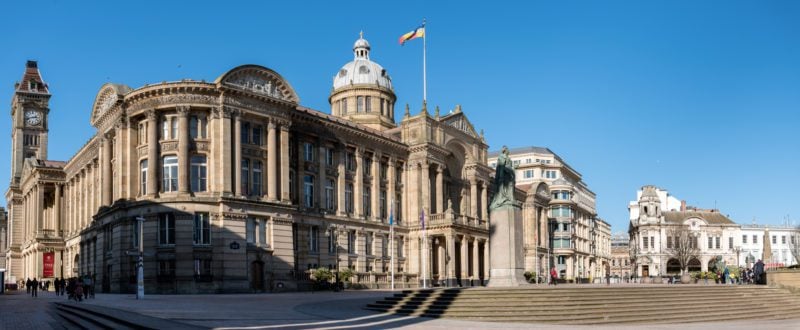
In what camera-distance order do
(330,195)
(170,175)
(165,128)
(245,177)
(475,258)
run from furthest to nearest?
(475,258), (330,195), (245,177), (165,128), (170,175)

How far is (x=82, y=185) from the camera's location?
3369 inches

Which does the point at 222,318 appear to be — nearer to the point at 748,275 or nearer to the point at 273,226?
the point at 273,226

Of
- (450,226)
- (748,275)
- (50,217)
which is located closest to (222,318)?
(450,226)

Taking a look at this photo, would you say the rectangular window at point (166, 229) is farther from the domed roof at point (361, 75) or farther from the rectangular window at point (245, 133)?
the domed roof at point (361, 75)

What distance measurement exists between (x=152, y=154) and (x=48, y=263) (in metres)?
41.9

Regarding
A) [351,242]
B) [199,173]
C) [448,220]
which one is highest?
[199,173]

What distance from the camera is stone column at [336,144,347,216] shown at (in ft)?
243

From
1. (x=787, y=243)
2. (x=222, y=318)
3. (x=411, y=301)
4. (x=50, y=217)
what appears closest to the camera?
(x=222, y=318)

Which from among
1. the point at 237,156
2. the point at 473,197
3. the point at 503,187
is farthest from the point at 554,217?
the point at 503,187

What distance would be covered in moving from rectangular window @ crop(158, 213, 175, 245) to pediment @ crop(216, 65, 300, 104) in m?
11.0

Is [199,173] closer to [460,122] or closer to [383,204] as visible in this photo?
[383,204]

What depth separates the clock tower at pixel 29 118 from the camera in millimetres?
125562

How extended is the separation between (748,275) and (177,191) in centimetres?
5363

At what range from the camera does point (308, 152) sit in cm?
7175
